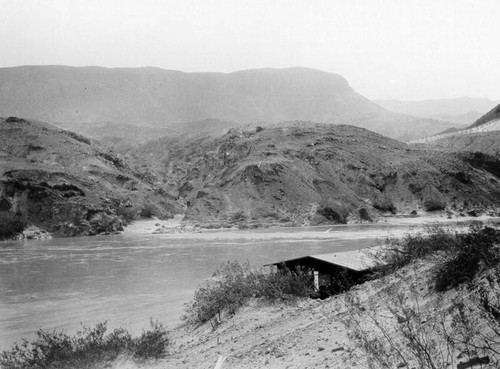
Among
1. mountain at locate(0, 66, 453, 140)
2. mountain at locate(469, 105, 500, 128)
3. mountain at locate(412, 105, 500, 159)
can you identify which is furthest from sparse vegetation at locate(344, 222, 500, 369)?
mountain at locate(0, 66, 453, 140)

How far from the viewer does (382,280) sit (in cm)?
970

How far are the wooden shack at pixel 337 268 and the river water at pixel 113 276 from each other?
3924 mm

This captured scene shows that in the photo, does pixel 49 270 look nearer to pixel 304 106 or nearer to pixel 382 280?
pixel 382 280

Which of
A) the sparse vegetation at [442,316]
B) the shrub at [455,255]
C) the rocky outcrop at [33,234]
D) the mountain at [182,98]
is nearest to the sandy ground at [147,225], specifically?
the rocky outcrop at [33,234]

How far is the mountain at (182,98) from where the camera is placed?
14525 centimetres

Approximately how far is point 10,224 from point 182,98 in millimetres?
120139

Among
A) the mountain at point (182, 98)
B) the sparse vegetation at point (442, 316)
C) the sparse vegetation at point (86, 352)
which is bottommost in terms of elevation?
the sparse vegetation at point (86, 352)

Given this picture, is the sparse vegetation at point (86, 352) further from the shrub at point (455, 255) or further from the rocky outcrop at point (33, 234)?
the rocky outcrop at point (33, 234)

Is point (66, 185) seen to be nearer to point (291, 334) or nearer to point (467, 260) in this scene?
point (291, 334)

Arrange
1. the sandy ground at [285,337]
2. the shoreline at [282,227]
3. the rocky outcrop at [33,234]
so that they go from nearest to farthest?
the sandy ground at [285,337]
the rocky outcrop at [33,234]
the shoreline at [282,227]

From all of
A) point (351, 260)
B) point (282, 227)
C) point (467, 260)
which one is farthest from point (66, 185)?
point (467, 260)

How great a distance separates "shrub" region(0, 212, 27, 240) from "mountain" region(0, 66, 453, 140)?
89873 mm

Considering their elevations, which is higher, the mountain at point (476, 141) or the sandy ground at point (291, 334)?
the mountain at point (476, 141)

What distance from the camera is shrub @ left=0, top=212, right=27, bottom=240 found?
152ft
